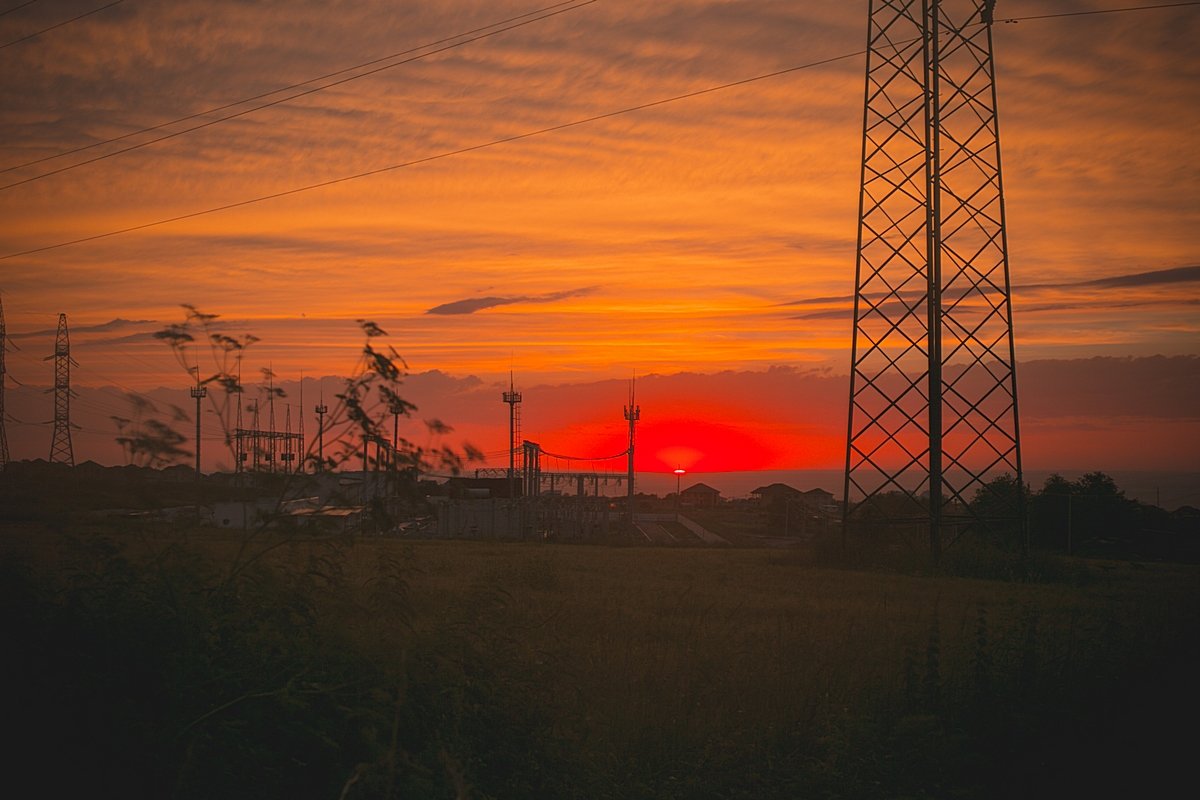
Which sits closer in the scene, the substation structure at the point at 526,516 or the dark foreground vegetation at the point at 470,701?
the dark foreground vegetation at the point at 470,701

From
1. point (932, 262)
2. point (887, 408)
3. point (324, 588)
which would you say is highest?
point (932, 262)

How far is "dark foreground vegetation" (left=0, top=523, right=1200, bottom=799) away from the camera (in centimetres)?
700

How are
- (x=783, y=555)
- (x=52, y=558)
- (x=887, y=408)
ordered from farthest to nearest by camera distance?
(x=783, y=555) → (x=887, y=408) → (x=52, y=558)

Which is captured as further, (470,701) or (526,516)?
(526,516)

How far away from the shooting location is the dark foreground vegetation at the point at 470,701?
7.00m

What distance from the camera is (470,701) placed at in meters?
8.59

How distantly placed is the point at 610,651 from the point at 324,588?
5365 millimetres

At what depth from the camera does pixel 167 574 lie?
8312 mm

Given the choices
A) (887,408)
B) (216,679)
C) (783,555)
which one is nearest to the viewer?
(216,679)

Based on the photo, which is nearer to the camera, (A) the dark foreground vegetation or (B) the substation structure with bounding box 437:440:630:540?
(A) the dark foreground vegetation

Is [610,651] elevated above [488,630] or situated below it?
below

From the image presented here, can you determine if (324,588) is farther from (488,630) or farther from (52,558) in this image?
(52,558)

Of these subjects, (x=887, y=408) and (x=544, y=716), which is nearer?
(x=544, y=716)

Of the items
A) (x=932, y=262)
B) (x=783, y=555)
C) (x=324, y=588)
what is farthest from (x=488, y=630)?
(x=783, y=555)
